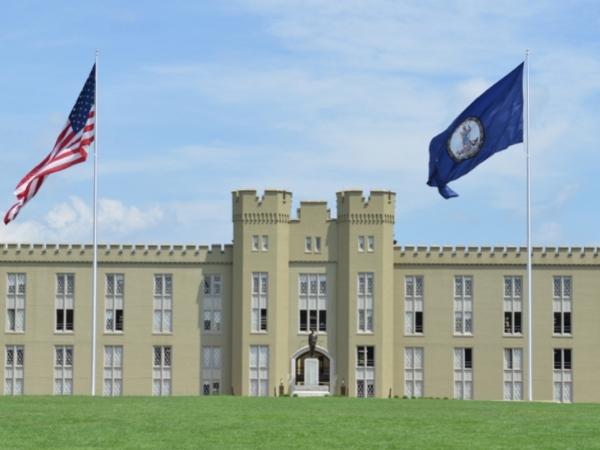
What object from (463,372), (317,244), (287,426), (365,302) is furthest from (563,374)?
(287,426)

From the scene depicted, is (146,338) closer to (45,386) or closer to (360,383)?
(45,386)

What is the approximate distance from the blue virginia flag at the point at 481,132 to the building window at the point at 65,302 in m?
40.0

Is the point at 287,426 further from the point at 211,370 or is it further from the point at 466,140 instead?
the point at 211,370

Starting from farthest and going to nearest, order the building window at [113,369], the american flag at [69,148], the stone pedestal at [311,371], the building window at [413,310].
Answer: the building window at [113,369] → the building window at [413,310] → the stone pedestal at [311,371] → the american flag at [69,148]

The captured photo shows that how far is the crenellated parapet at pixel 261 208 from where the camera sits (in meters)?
83.9

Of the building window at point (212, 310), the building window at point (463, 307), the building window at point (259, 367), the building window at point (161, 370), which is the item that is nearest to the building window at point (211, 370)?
the building window at point (212, 310)

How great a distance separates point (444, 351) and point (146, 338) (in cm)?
1821

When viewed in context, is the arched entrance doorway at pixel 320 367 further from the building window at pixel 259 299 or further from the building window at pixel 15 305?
the building window at pixel 15 305

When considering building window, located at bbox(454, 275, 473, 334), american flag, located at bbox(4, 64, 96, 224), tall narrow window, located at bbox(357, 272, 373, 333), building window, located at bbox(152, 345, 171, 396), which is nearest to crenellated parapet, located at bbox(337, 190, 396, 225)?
tall narrow window, located at bbox(357, 272, 373, 333)

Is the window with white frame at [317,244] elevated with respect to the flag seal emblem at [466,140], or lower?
lower

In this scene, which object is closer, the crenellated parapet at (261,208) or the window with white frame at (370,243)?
the window with white frame at (370,243)

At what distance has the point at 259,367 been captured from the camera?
3285 inches

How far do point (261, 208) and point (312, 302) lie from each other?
21.4 ft

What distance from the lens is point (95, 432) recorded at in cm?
3098
